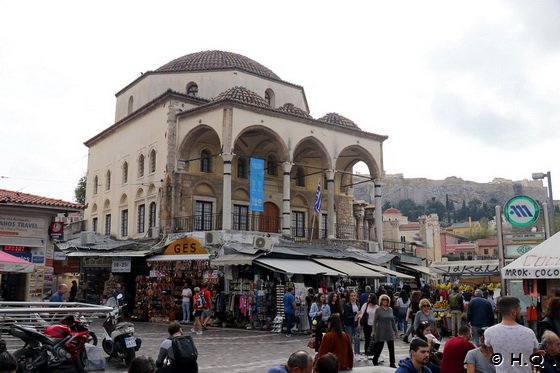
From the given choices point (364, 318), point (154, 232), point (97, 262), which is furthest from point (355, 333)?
point (97, 262)

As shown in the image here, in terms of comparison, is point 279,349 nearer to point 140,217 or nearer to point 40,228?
point 40,228

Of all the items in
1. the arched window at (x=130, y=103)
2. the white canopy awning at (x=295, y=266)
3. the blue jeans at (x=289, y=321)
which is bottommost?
the blue jeans at (x=289, y=321)

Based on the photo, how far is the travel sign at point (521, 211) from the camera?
1451 cm

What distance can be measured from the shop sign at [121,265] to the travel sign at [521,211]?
1435cm

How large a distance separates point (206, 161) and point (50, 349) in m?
18.1

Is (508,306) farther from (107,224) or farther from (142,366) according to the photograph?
(107,224)

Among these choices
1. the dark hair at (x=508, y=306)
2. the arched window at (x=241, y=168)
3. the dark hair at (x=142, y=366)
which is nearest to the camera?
the dark hair at (x=142, y=366)

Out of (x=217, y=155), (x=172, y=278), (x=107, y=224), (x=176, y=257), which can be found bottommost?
(x=172, y=278)

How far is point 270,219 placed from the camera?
27547 millimetres

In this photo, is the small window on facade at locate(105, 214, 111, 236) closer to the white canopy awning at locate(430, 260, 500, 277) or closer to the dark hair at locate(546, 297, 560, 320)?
the white canopy awning at locate(430, 260, 500, 277)

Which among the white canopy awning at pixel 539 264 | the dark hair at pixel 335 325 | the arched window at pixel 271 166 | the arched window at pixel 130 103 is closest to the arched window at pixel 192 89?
the arched window at pixel 130 103

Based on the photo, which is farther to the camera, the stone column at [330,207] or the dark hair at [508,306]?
the stone column at [330,207]

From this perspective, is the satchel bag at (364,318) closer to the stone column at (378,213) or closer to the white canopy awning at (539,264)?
the white canopy awning at (539,264)

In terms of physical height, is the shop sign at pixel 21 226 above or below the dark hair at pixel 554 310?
above
